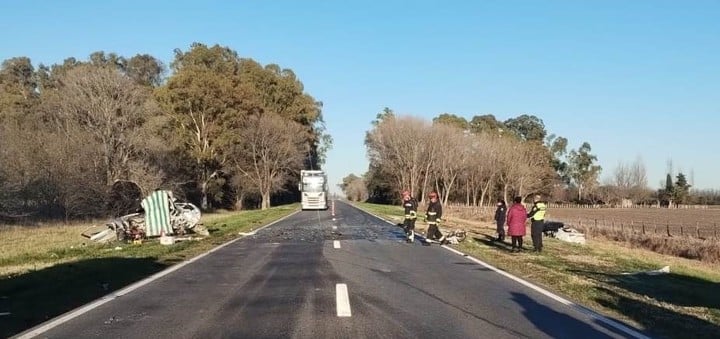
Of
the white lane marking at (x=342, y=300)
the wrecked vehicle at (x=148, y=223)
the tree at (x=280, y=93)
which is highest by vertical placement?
the tree at (x=280, y=93)

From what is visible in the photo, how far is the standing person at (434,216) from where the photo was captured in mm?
22891

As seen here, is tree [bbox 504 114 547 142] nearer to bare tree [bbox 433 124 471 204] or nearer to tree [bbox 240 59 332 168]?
bare tree [bbox 433 124 471 204]

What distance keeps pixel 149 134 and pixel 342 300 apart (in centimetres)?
4051

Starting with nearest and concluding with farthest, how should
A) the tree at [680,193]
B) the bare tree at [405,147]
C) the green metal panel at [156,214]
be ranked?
the green metal panel at [156,214], the bare tree at [405,147], the tree at [680,193]

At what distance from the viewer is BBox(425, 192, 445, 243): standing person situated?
75.1ft

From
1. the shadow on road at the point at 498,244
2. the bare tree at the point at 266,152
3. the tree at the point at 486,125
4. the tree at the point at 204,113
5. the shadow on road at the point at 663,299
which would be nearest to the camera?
the shadow on road at the point at 663,299

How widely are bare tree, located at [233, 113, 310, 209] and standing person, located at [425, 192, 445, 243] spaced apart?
4959 centimetres

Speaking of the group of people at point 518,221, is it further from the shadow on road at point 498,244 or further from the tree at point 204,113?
the tree at point 204,113

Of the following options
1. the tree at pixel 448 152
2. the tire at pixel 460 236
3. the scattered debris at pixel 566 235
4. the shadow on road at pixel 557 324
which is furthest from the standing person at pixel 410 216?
the tree at pixel 448 152

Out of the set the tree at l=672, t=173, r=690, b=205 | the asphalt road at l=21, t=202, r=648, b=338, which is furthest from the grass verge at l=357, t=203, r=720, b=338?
the tree at l=672, t=173, r=690, b=205

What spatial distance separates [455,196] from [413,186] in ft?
82.6

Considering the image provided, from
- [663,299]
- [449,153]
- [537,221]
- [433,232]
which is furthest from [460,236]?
[449,153]

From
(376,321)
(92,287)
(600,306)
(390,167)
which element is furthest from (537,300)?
(390,167)

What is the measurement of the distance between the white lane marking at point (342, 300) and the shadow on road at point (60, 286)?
160 inches
